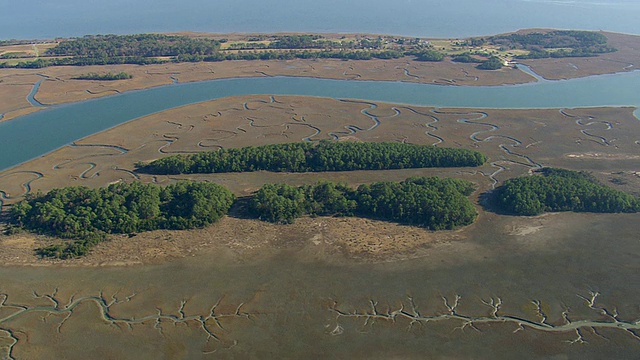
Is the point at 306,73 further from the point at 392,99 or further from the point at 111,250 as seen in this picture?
the point at 111,250

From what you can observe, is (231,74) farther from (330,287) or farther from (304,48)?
(330,287)

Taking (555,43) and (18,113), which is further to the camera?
(555,43)

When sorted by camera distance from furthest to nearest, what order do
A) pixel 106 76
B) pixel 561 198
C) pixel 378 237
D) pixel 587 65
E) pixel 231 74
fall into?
1. pixel 587 65
2. pixel 231 74
3. pixel 106 76
4. pixel 561 198
5. pixel 378 237

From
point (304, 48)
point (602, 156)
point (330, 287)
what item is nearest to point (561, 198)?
point (602, 156)

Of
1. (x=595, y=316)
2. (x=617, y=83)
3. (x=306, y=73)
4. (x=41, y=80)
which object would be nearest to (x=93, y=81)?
(x=41, y=80)

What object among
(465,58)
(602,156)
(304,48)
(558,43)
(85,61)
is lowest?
(602,156)

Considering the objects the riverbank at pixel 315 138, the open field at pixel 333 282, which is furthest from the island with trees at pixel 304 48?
the open field at pixel 333 282
